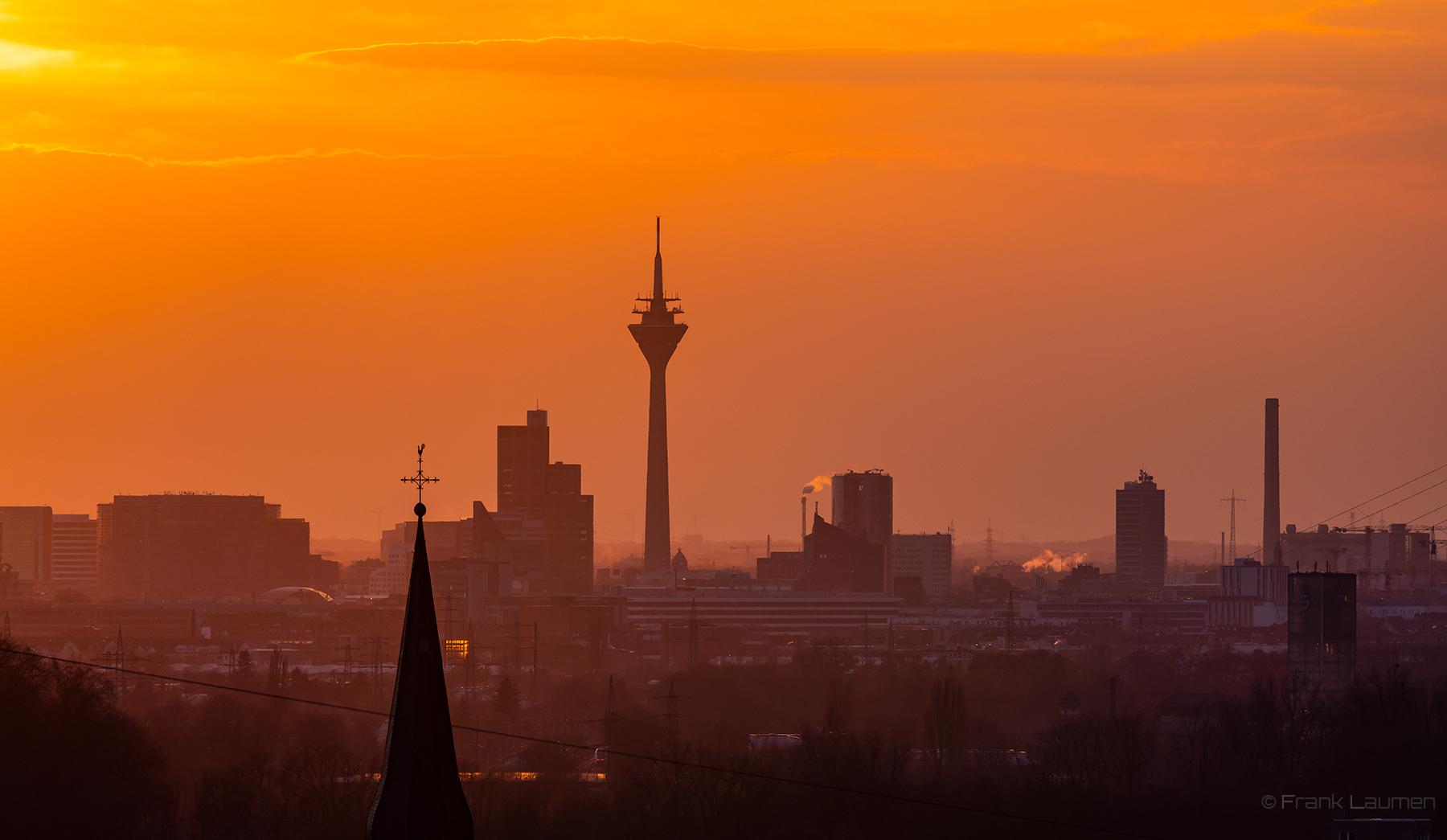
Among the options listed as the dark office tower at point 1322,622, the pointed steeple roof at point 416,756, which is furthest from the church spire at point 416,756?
the dark office tower at point 1322,622

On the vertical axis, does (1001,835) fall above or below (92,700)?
below

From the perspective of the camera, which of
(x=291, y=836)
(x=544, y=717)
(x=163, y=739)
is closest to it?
(x=291, y=836)

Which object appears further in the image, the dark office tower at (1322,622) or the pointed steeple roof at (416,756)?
the dark office tower at (1322,622)

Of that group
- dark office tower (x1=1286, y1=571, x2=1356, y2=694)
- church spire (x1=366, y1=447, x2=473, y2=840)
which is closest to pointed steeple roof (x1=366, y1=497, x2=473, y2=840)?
church spire (x1=366, y1=447, x2=473, y2=840)

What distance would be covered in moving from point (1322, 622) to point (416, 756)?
119 metres

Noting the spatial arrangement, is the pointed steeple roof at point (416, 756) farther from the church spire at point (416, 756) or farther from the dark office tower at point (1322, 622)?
the dark office tower at point (1322, 622)

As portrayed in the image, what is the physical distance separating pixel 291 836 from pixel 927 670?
113m

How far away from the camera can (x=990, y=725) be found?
146875 millimetres

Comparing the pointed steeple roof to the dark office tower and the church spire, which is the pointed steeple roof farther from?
the dark office tower

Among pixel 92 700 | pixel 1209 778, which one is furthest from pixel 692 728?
pixel 92 700

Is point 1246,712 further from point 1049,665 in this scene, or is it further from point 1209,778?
point 1049,665

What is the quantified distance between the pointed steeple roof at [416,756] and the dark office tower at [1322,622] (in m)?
116

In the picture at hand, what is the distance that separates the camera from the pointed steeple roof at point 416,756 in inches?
1527

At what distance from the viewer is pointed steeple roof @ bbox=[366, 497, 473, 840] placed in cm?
3878
